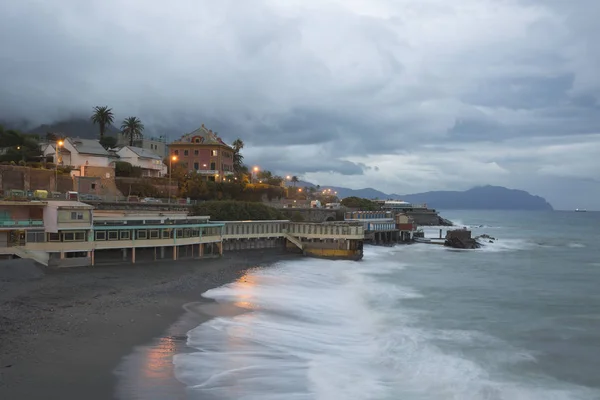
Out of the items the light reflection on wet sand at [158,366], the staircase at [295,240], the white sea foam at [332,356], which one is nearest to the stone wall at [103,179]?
the staircase at [295,240]

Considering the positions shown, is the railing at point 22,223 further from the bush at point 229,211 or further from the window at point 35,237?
the bush at point 229,211

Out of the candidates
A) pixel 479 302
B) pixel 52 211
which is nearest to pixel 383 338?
pixel 479 302

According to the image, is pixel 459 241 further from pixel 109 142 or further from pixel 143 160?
pixel 109 142

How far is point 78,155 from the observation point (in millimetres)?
62156

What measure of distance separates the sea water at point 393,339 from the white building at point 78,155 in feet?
114

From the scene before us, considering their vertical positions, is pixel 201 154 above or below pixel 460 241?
above

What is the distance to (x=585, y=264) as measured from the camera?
59.3 m

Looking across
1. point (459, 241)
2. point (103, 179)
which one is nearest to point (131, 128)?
point (103, 179)

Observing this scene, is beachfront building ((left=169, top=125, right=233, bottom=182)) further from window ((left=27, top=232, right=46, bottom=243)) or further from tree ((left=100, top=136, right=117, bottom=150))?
window ((left=27, top=232, right=46, bottom=243))

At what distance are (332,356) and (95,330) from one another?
1044cm

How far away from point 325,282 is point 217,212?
73.5 ft

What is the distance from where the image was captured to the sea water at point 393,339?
1708 cm

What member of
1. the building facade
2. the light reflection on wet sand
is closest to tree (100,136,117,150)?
the building facade

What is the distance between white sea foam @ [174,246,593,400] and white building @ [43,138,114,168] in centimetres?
4026
